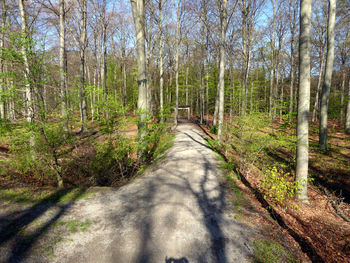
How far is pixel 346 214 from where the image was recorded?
517 cm

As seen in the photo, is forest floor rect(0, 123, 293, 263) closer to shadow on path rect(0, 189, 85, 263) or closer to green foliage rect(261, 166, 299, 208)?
shadow on path rect(0, 189, 85, 263)

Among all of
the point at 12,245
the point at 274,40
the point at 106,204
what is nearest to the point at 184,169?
the point at 106,204

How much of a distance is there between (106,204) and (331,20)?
48.5 feet

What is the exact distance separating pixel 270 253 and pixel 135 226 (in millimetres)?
2530

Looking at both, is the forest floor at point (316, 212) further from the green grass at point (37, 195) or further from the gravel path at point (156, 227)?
the green grass at point (37, 195)

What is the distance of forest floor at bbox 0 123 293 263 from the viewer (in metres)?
2.88

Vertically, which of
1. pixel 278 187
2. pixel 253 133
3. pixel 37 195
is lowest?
pixel 37 195

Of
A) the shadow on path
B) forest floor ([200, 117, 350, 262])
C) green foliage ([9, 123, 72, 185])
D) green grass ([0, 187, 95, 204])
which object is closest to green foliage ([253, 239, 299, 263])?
forest floor ([200, 117, 350, 262])

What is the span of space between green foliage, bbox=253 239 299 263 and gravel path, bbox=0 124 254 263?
157 millimetres

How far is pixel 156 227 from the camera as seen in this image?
3.49m

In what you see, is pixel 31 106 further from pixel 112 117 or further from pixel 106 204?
pixel 106 204

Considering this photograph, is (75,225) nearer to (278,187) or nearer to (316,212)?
(278,187)

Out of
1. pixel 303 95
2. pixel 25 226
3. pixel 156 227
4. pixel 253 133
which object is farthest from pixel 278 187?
pixel 25 226

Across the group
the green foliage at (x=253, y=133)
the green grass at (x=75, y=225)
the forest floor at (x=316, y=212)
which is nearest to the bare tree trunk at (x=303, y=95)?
the forest floor at (x=316, y=212)
